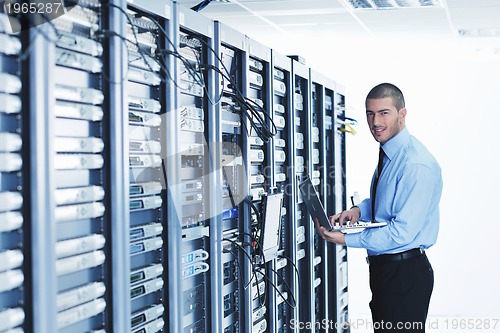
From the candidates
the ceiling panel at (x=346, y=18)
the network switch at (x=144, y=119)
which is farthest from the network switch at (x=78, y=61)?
the ceiling panel at (x=346, y=18)

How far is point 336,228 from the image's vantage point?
331 cm

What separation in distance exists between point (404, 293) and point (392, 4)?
260 centimetres

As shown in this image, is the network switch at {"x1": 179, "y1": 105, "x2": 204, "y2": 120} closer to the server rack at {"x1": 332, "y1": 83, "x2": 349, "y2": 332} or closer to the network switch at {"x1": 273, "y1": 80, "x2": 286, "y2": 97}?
the network switch at {"x1": 273, "y1": 80, "x2": 286, "y2": 97}

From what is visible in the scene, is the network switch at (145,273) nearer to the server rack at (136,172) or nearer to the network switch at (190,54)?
the server rack at (136,172)

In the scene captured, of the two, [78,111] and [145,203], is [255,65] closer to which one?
[145,203]

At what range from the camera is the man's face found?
10.8 feet

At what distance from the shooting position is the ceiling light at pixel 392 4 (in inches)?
196

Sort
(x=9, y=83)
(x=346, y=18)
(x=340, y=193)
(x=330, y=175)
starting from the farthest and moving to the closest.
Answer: (x=346, y=18), (x=340, y=193), (x=330, y=175), (x=9, y=83)

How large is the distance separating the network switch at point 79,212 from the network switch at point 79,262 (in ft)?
0.33

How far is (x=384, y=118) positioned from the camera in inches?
131

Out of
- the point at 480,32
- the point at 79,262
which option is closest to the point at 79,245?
the point at 79,262

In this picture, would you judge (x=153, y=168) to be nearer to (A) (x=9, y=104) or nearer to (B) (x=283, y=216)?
(A) (x=9, y=104)

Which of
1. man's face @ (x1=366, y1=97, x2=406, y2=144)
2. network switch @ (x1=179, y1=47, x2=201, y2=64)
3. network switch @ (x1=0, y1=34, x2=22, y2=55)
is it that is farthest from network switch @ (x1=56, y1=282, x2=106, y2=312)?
man's face @ (x1=366, y1=97, x2=406, y2=144)

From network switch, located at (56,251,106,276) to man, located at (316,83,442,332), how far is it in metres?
1.64
